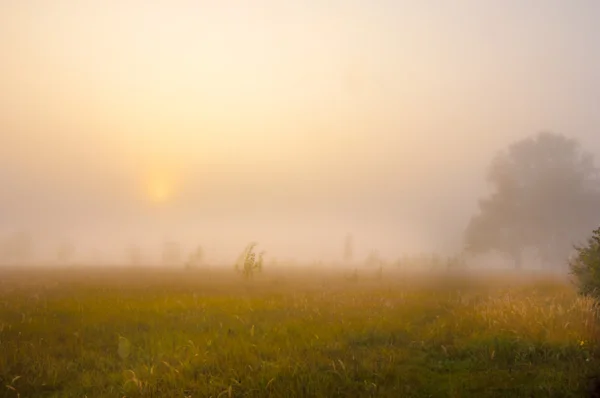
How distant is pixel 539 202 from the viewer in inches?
1711

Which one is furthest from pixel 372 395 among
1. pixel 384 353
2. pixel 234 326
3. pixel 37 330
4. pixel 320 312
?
pixel 37 330

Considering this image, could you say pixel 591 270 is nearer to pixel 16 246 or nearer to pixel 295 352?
pixel 295 352

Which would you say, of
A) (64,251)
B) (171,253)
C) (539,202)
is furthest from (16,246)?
(539,202)

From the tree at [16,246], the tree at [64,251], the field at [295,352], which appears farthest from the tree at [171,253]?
the field at [295,352]

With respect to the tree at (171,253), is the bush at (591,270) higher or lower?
higher

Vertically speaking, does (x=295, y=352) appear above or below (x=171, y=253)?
above

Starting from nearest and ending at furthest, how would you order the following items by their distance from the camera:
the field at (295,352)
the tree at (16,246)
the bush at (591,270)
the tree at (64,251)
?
the field at (295,352) → the bush at (591,270) → the tree at (16,246) → the tree at (64,251)

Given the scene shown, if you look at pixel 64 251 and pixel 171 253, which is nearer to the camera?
pixel 171 253

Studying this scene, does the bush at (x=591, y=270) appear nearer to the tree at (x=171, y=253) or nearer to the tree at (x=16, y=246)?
the tree at (x=171, y=253)

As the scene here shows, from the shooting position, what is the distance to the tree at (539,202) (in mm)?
42625

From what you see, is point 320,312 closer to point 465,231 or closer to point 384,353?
point 384,353

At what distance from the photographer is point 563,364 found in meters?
6.77

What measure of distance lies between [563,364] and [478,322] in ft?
10.0

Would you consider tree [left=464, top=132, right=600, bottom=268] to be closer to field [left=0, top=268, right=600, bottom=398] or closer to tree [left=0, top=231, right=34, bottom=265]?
field [left=0, top=268, right=600, bottom=398]
